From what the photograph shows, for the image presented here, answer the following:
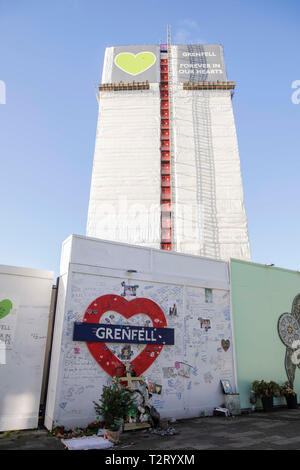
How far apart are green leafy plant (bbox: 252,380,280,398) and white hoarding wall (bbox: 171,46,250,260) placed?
638 inches

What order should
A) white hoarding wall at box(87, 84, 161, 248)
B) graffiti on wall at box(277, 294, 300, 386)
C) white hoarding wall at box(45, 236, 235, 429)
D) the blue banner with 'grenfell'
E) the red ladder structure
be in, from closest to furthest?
white hoarding wall at box(45, 236, 235, 429)
the blue banner with 'grenfell'
graffiti on wall at box(277, 294, 300, 386)
white hoarding wall at box(87, 84, 161, 248)
the red ladder structure

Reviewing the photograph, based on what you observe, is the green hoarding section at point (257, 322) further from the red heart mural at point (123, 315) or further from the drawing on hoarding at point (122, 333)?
the red heart mural at point (123, 315)

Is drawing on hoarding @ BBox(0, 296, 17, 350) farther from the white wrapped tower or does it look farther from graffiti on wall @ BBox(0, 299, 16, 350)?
the white wrapped tower

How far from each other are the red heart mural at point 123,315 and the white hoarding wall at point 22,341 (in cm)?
136

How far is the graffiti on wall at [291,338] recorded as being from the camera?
1140 centimetres

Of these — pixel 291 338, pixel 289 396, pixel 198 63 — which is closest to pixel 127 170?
pixel 198 63

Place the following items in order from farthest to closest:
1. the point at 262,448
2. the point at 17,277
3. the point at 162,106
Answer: the point at 162,106, the point at 17,277, the point at 262,448

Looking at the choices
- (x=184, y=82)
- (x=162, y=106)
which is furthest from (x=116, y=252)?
(x=184, y=82)

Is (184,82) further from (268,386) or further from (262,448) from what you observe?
(262,448)

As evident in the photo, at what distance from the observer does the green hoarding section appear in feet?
34.2

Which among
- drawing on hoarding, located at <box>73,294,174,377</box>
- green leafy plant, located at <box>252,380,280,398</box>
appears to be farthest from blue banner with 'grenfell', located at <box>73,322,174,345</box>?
green leafy plant, located at <box>252,380,280,398</box>

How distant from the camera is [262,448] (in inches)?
236

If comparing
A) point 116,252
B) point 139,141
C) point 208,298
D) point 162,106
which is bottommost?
point 208,298
